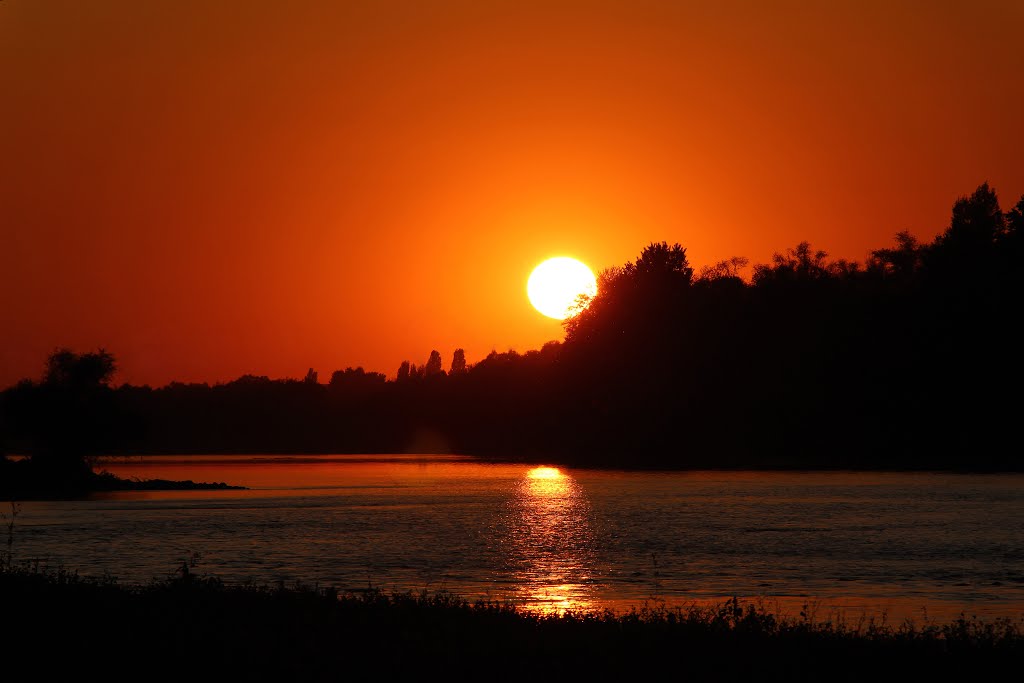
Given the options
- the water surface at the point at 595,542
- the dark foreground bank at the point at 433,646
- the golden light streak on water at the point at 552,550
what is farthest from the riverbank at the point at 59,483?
the dark foreground bank at the point at 433,646

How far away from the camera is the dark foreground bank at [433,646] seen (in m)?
21.7

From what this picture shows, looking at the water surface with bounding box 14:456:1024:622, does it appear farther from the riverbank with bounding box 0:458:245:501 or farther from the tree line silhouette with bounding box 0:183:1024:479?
the tree line silhouette with bounding box 0:183:1024:479

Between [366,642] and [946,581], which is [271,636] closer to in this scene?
[366,642]

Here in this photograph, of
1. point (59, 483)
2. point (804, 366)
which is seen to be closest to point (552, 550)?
point (59, 483)

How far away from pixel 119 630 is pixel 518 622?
8398 millimetres

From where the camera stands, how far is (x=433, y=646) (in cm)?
2339

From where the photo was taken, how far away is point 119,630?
25.4m

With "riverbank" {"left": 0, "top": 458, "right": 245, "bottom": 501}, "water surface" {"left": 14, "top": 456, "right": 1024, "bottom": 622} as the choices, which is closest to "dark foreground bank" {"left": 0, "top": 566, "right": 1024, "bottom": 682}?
"water surface" {"left": 14, "top": 456, "right": 1024, "bottom": 622}

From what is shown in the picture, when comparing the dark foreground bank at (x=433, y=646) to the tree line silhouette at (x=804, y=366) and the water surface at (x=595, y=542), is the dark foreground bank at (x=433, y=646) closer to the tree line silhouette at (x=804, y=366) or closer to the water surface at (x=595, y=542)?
the water surface at (x=595, y=542)

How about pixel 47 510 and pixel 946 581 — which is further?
pixel 47 510

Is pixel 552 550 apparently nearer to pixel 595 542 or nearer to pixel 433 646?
pixel 595 542

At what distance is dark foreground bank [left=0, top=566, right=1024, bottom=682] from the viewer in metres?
21.7

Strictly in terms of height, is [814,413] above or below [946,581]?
above

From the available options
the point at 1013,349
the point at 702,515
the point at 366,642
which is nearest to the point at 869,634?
the point at 366,642
